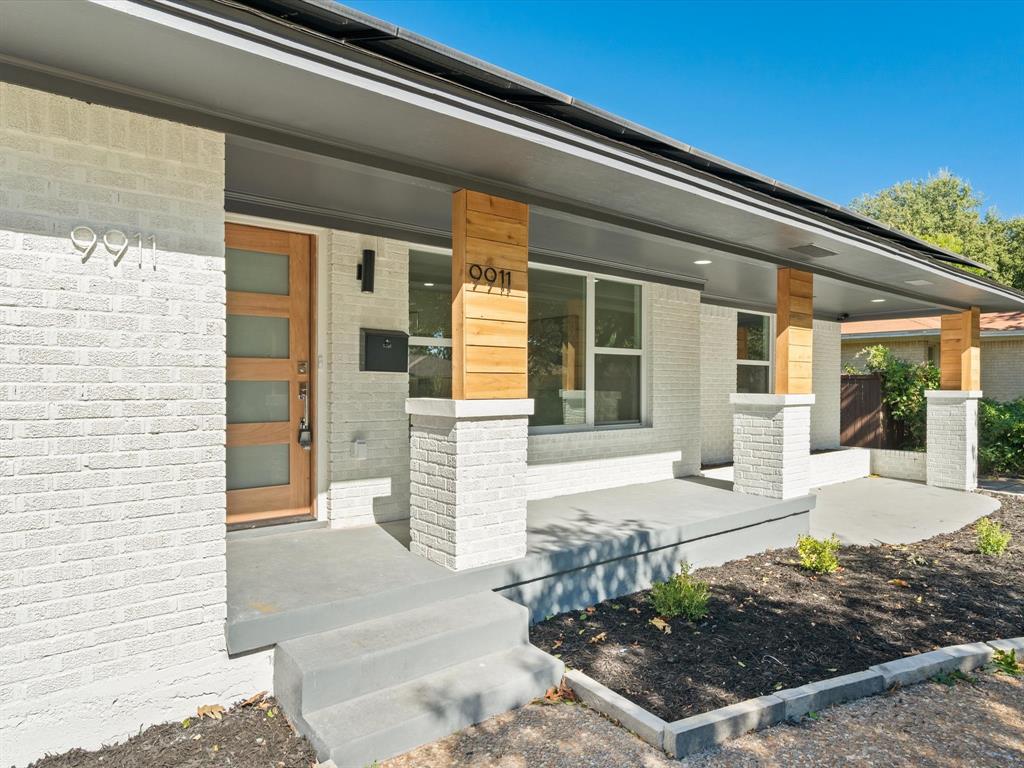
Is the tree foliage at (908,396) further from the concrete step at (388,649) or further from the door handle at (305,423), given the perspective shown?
the door handle at (305,423)

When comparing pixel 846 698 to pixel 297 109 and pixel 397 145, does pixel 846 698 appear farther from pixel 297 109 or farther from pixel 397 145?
pixel 297 109

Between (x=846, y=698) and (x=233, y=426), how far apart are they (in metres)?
4.20

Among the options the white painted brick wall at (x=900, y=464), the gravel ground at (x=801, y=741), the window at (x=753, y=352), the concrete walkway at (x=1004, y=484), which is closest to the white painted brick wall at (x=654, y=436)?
the window at (x=753, y=352)

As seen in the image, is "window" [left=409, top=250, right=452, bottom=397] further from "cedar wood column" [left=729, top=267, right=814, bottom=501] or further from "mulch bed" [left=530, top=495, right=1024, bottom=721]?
"cedar wood column" [left=729, top=267, right=814, bottom=501]

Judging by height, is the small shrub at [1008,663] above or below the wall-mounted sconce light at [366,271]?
below

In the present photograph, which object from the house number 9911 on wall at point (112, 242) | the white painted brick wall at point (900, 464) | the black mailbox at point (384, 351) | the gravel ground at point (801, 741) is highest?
the house number 9911 on wall at point (112, 242)

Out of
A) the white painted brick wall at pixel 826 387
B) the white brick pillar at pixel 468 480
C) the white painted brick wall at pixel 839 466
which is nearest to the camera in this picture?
the white brick pillar at pixel 468 480

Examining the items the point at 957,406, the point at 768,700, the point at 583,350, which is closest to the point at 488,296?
the point at 768,700

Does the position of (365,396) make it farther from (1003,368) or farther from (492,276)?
(1003,368)

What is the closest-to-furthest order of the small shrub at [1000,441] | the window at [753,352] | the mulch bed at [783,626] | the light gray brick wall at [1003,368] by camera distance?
the mulch bed at [783,626] → the window at [753,352] → the small shrub at [1000,441] → the light gray brick wall at [1003,368]

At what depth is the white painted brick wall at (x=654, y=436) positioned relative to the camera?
665cm

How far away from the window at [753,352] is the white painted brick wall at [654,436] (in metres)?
1.96

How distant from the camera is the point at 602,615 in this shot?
4418 mm

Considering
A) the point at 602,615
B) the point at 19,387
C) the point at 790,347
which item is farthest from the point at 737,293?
the point at 19,387
